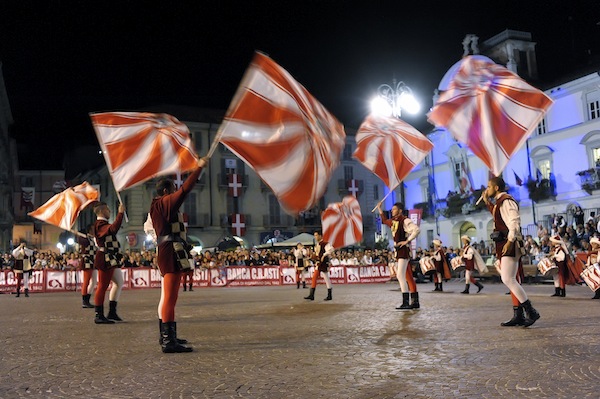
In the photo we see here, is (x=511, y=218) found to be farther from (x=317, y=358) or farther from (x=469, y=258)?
(x=469, y=258)

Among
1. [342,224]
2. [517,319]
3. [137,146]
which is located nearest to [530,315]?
[517,319]

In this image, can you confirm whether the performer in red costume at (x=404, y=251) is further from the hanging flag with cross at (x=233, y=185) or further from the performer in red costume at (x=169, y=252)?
the hanging flag with cross at (x=233, y=185)

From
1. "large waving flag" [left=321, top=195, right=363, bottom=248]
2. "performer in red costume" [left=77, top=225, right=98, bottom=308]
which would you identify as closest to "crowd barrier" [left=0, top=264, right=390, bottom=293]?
"large waving flag" [left=321, top=195, right=363, bottom=248]

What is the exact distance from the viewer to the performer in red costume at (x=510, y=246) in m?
8.77

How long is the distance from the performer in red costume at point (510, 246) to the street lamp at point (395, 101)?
13.9m

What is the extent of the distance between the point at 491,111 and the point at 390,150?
3.82 m

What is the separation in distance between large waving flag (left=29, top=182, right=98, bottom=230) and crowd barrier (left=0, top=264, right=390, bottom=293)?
11.8m

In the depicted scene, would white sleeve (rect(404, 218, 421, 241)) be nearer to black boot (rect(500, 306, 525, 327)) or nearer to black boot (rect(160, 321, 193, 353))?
black boot (rect(500, 306, 525, 327))

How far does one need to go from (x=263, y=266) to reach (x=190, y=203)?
92.8 feet

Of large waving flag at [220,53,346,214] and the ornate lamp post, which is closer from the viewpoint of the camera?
large waving flag at [220,53,346,214]

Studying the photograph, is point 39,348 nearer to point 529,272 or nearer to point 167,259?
point 167,259

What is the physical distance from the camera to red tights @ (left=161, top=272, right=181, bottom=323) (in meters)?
7.42

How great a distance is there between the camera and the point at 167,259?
24.8 feet

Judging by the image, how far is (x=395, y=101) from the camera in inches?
886
